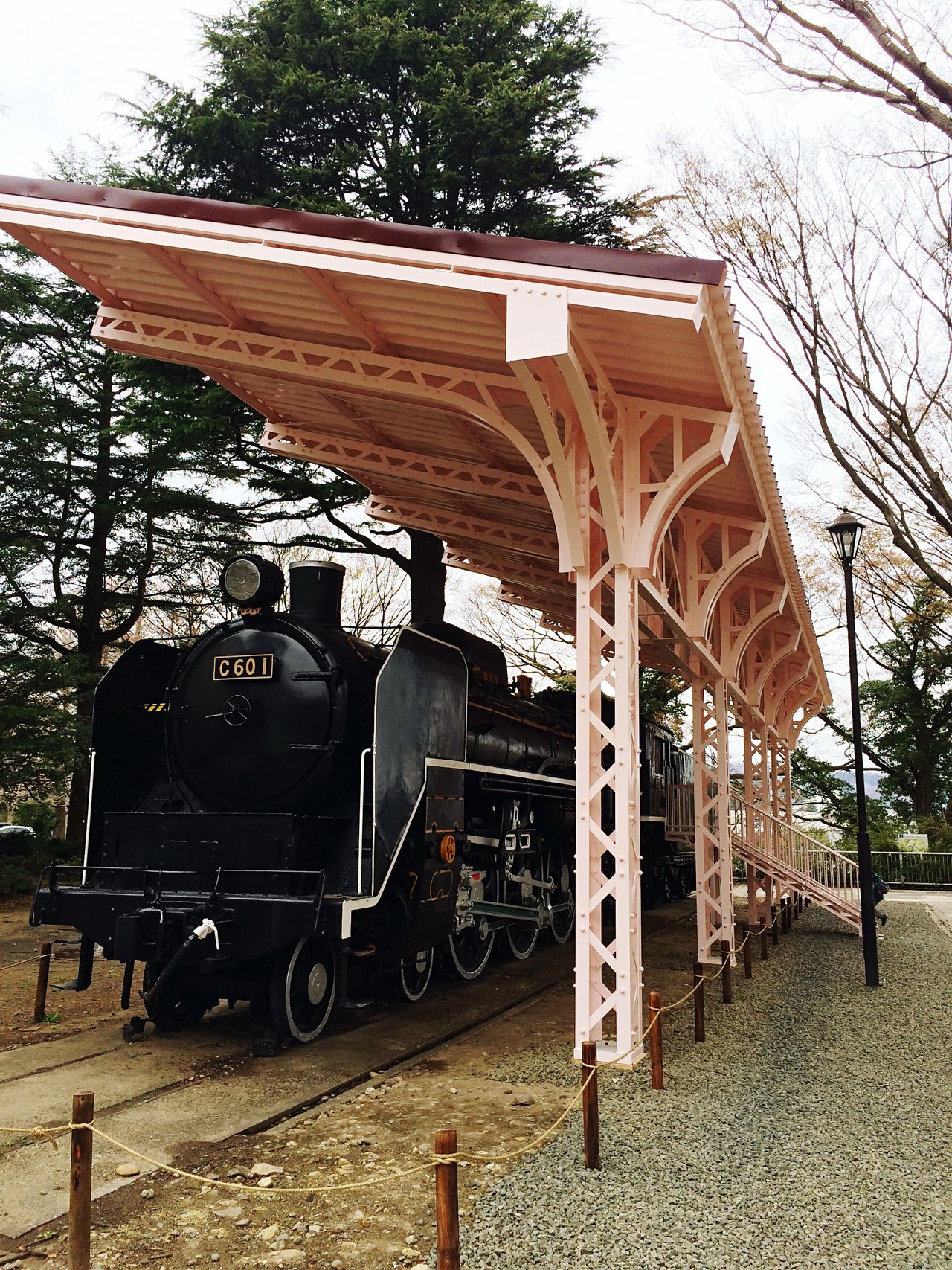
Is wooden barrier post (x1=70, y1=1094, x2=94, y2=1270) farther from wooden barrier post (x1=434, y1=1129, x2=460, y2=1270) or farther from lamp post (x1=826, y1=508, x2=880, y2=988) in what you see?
lamp post (x1=826, y1=508, x2=880, y2=988)

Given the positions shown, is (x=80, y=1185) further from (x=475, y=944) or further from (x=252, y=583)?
(x=475, y=944)

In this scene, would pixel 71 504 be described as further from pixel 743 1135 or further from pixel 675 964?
pixel 743 1135

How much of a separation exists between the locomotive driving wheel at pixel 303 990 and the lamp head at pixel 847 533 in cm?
642

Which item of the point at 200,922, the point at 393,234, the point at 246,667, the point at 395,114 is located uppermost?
the point at 395,114

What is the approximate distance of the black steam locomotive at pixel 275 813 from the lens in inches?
245

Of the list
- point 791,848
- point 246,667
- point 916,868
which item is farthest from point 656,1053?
point 916,868

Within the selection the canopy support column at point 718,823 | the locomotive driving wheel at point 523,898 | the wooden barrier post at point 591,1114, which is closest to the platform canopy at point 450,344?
the canopy support column at point 718,823

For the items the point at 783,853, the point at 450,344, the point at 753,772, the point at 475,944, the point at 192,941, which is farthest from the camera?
the point at 783,853

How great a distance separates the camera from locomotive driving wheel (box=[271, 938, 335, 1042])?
20.9 ft

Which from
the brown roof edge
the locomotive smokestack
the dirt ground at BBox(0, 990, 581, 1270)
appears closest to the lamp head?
the locomotive smokestack

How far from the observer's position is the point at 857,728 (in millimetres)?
9758

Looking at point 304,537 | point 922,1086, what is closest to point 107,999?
point 922,1086

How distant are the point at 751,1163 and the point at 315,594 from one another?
15.7 feet

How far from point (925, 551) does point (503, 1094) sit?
15014mm
